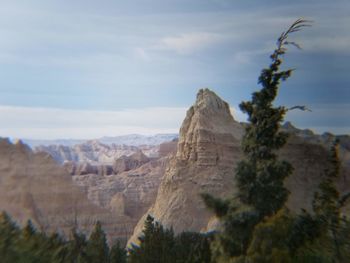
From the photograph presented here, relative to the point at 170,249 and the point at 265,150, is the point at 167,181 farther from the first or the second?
the point at 265,150

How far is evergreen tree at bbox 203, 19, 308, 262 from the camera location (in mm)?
21672

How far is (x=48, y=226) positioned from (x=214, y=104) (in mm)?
24653

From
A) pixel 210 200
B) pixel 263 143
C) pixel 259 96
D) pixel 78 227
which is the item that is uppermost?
pixel 259 96

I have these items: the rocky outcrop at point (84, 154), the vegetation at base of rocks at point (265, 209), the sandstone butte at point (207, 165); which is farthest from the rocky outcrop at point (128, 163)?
the vegetation at base of rocks at point (265, 209)

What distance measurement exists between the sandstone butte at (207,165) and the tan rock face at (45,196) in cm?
1846

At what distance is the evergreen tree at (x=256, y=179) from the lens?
21.7 meters

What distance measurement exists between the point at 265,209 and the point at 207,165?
45.7 meters

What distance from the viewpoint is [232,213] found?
2188 centimetres

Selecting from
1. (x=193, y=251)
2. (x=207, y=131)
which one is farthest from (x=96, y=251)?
(x=207, y=131)

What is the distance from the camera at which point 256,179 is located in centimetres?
2222

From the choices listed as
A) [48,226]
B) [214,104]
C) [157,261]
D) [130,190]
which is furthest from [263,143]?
[130,190]

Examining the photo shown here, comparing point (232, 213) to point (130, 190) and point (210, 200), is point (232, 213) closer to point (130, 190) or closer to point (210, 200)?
point (210, 200)

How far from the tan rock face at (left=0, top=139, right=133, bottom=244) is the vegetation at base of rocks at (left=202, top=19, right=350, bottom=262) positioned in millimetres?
60730

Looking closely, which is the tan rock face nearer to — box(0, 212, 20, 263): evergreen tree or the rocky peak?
the rocky peak
